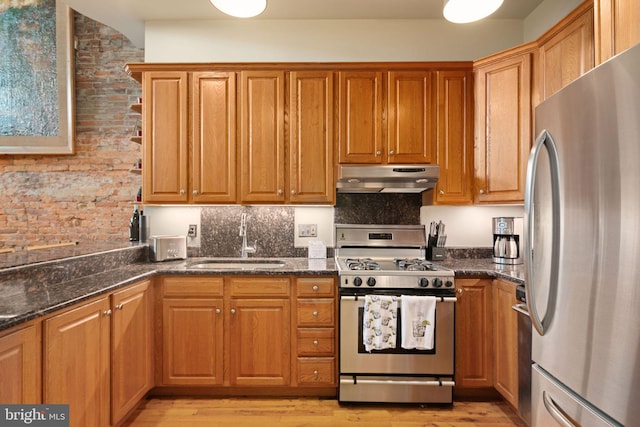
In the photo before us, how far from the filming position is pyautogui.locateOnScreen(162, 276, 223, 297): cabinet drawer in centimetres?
240

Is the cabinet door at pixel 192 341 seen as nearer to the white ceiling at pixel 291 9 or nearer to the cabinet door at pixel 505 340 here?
the cabinet door at pixel 505 340

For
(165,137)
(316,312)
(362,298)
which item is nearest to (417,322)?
(362,298)

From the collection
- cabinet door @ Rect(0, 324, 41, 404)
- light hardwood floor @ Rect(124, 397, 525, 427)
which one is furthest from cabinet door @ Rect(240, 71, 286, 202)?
cabinet door @ Rect(0, 324, 41, 404)

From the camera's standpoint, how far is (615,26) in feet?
4.57

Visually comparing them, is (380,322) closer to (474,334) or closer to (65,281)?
(474,334)

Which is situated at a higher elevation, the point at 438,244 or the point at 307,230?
the point at 307,230

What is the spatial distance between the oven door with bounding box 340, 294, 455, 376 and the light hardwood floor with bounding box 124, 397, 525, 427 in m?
0.26

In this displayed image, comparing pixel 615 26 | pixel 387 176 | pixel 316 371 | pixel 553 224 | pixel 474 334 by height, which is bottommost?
pixel 316 371

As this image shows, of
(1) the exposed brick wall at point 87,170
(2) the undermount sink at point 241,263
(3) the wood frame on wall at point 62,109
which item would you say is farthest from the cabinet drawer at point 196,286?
(3) the wood frame on wall at point 62,109

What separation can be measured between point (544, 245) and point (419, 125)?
5.84 ft

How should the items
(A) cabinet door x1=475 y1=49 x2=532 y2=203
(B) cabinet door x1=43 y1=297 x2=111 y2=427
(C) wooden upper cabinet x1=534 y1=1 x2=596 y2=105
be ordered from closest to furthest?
1. (B) cabinet door x1=43 y1=297 x2=111 y2=427
2. (C) wooden upper cabinet x1=534 y1=1 x2=596 y2=105
3. (A) cabinet door x1=475 y1=49 x2=532 y2=203

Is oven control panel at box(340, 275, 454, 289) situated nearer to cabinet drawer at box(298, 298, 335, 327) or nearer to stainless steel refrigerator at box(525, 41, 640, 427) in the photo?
cabinet drawer at box(298, 298, 335, 327)

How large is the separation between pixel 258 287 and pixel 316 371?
2.39 ft

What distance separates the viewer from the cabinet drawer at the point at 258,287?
240 cm
